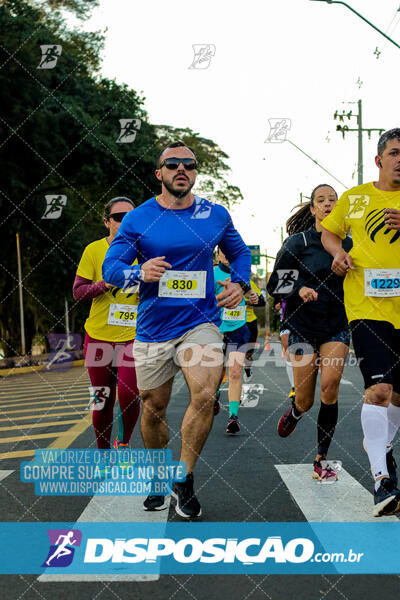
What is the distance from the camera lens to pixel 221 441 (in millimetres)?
7547

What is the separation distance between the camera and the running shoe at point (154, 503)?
4.71m

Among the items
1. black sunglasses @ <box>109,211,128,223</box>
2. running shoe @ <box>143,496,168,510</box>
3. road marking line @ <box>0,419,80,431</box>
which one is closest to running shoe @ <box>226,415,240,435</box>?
road marking line @ <box>0,419,80,431</box>

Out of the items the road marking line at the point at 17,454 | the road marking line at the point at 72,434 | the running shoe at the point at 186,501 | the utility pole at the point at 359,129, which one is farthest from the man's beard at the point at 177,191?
the utility pole at the point at 359,129

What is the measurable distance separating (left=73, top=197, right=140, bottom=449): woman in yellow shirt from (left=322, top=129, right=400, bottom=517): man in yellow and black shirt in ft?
5.74

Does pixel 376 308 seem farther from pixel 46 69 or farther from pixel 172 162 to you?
pixel 46 69

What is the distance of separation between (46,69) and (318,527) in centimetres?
2384

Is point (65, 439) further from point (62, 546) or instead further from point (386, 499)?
point (386, 499)

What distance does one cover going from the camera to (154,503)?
4.72 meters

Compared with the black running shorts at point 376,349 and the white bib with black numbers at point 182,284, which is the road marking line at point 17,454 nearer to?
the white bib with black numbers at point 182,284

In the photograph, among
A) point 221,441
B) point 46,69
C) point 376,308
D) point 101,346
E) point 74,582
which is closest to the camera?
point 74,582

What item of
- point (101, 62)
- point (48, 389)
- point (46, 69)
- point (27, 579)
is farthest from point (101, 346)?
point (101, 62)

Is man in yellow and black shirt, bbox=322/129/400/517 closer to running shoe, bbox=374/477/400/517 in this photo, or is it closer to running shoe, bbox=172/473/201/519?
running shoe, bbox=374/477/400/517

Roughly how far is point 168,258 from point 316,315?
1556mm

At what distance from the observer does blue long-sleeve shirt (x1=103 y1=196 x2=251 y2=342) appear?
15.6ft
